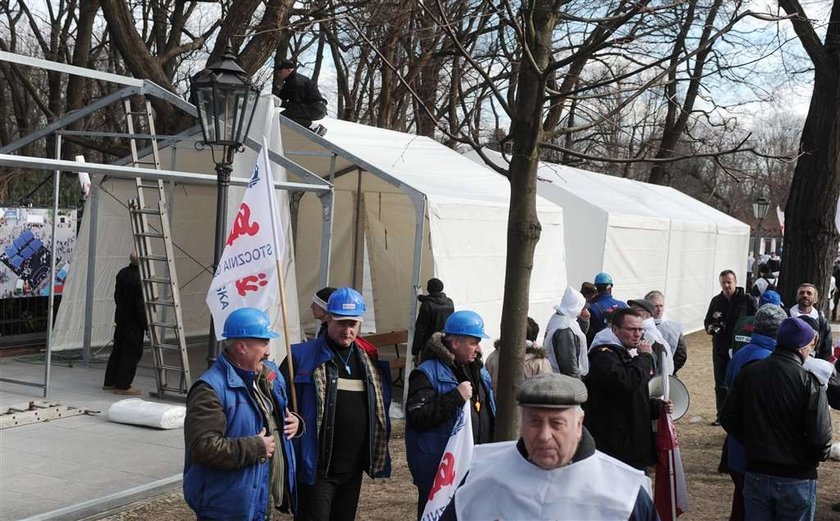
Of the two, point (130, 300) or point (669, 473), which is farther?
point (130, 300)

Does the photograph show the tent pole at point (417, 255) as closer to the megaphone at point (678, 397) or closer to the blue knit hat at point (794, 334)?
the megaphone at point (678, 397)

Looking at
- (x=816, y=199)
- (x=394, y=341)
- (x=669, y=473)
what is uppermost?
(x=816, y=199)

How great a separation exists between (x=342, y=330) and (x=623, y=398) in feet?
5.99

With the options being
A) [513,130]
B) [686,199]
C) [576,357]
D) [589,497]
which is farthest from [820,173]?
[686,199]

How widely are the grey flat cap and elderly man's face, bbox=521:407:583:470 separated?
2cm

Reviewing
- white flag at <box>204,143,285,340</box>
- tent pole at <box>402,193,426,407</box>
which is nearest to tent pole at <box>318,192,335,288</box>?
tent pole at <box>402,193,426,407</box>

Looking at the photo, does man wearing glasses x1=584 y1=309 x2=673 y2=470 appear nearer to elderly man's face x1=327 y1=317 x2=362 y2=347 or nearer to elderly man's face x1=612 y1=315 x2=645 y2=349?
elderly man's face x1=612 y1=315 x2=645 y2=349

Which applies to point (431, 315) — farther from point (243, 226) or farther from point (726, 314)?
point (243, 226)

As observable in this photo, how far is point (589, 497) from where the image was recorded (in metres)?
2.58

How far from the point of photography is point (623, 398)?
5.89 metres

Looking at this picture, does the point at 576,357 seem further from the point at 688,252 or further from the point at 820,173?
the point at 688,252

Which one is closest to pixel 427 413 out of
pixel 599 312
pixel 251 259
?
pixel 251 259

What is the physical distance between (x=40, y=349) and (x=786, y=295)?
11092 mm

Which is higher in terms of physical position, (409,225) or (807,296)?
(409,225)
